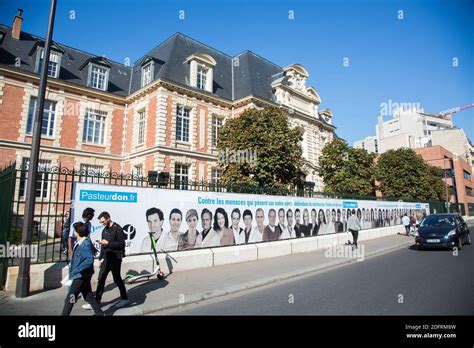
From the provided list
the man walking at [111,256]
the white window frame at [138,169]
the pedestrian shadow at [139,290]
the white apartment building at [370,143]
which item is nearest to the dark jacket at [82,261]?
the man walking at [111,256]

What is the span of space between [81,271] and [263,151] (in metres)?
11.7

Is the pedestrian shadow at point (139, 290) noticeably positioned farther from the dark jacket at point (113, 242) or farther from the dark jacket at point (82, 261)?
the dark jacket at point (82, 261)

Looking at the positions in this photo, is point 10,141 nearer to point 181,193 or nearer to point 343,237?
point 181,193

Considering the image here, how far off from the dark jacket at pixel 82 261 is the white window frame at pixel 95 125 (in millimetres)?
19466

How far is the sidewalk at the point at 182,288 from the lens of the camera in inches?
209

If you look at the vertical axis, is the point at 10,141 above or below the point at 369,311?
above

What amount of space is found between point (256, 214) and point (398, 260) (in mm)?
5836

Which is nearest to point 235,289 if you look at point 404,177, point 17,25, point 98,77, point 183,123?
point 183,123

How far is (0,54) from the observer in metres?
18.3

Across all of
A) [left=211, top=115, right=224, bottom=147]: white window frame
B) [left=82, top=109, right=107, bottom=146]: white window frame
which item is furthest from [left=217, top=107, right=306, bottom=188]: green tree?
[left=82, top=109, right=107, bottom=146]: white window frame

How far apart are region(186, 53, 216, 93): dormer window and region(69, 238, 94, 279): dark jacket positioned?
19.8m

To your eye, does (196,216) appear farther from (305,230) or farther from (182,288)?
(305,230)
